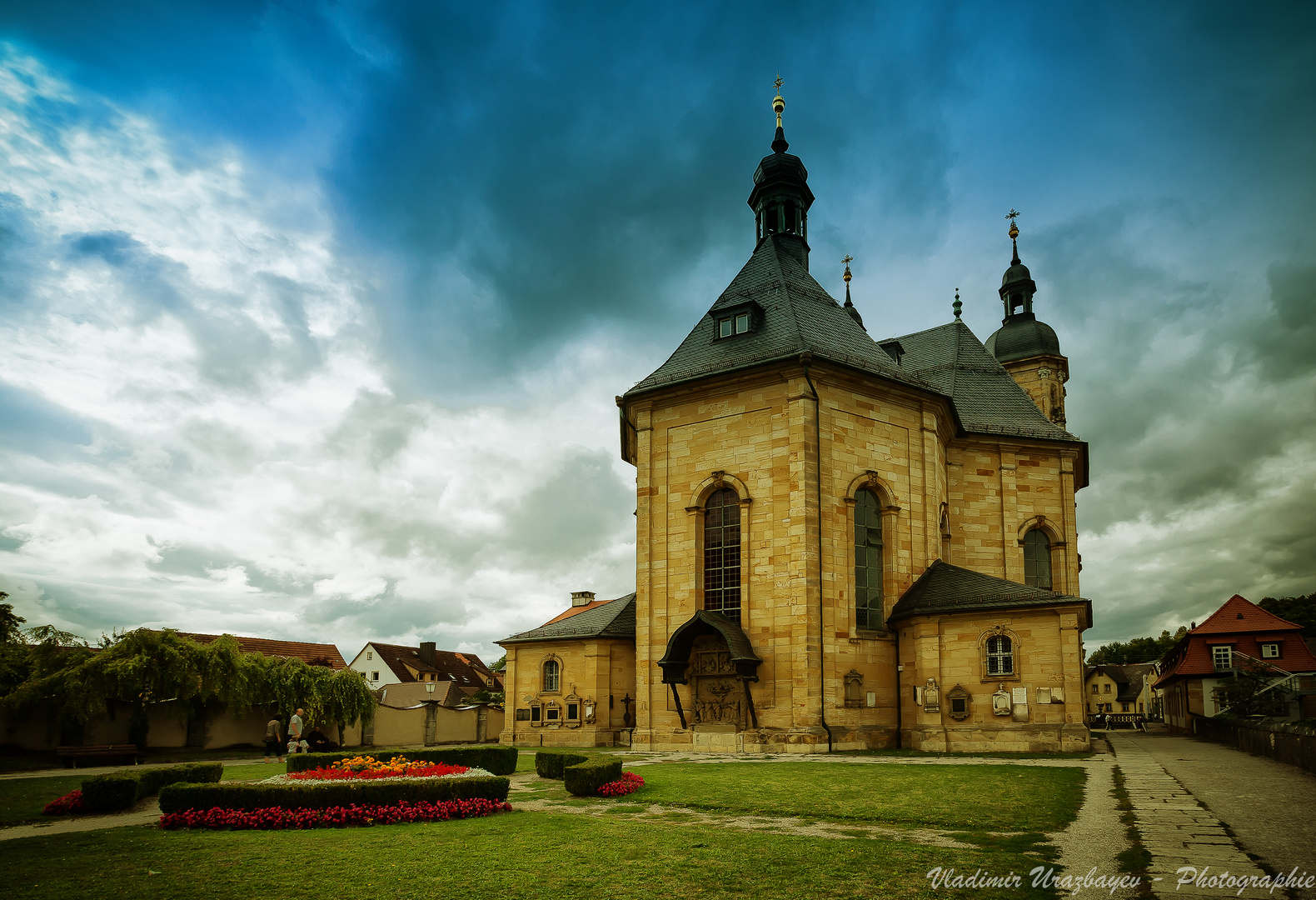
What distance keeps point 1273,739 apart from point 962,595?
8.38 m

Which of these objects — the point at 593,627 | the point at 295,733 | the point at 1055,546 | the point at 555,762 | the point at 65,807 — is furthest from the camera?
the point at 1055,546

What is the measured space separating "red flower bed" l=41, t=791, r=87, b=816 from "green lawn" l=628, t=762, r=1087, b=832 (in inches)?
343

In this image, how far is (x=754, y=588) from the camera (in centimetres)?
2656

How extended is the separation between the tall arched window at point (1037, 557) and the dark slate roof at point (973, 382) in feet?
14.3

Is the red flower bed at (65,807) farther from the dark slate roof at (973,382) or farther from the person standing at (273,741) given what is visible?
the dark slate roof at (973,382)

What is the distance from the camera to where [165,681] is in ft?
82.8

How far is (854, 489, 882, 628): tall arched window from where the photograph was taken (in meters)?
27.5

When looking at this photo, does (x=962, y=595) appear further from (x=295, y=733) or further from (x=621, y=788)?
(x=295, y=733)

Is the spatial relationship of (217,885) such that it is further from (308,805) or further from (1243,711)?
(1243,711)

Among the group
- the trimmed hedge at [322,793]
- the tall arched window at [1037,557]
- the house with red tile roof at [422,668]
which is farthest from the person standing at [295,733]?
the house with red tile roof at [422,668]

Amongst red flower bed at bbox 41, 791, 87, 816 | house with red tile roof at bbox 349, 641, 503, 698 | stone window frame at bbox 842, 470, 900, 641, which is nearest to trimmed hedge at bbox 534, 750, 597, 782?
red flower bed at bbox 41, 791, 87, 816

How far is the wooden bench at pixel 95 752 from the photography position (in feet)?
73.9

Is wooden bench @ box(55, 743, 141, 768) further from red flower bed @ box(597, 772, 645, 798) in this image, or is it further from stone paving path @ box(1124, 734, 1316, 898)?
stone paving path @ box(1124, 734, 1316, 898)

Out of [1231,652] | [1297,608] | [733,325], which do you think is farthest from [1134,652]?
[733,325]
